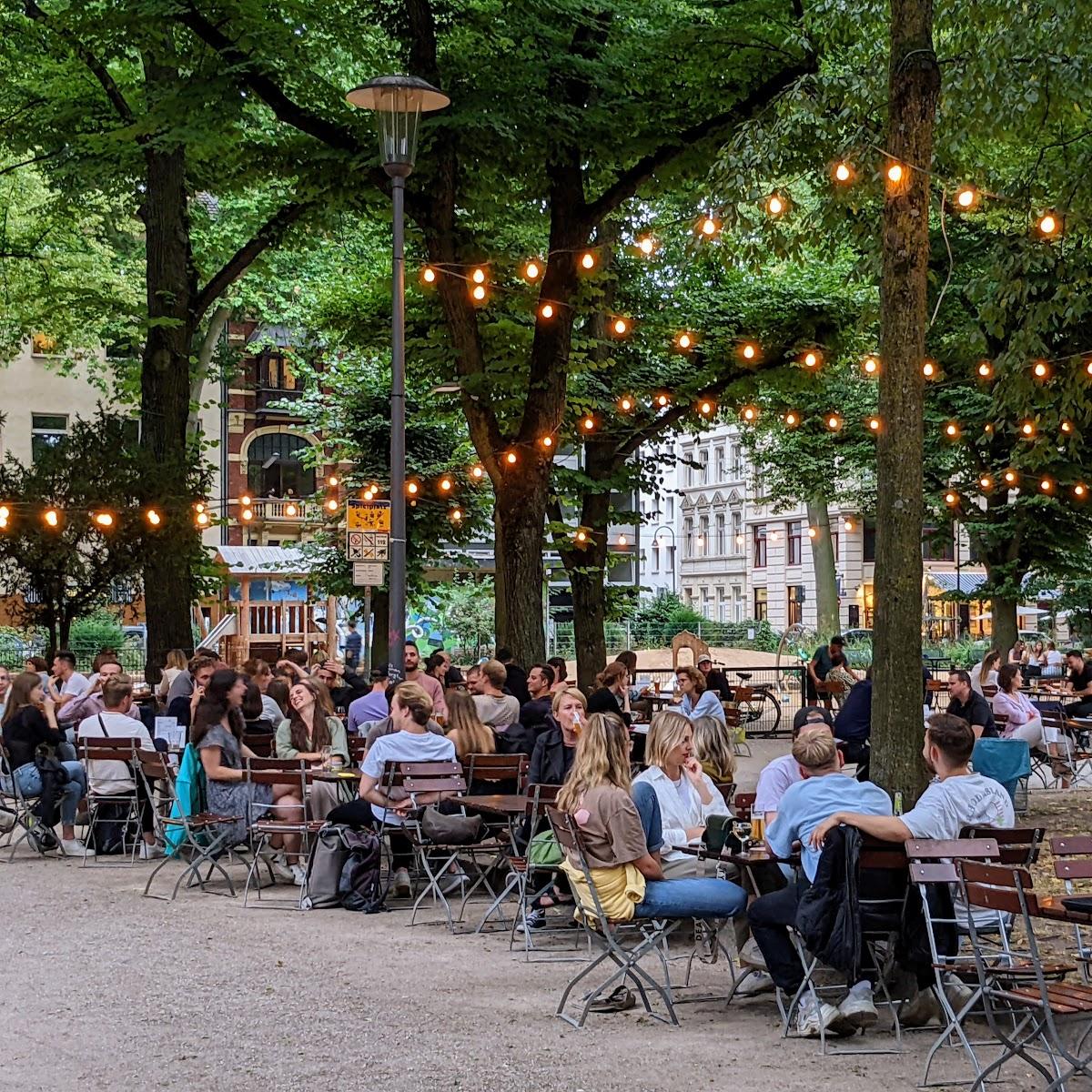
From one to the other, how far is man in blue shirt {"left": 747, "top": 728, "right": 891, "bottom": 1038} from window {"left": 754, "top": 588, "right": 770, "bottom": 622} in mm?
72489

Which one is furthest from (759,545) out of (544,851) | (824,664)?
(544,851)

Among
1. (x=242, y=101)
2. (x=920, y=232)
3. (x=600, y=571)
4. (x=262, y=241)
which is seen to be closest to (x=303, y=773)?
(x=920, y=232)

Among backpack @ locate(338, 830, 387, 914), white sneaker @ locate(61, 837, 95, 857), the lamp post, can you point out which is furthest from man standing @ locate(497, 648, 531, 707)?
backpack @ locate(338, 830, 387, 914)

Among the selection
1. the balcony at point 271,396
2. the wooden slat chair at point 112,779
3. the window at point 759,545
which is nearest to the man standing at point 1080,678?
the wooden slat chair at point 112,779

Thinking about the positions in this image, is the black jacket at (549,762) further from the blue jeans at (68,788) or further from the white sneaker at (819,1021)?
the blue jeans at (68,788)

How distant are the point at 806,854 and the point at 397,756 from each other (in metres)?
4.40

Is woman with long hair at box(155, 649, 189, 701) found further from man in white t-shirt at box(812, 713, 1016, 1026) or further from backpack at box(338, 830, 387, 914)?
man in white t-shirt at box(812, 713, 1016, 1026)

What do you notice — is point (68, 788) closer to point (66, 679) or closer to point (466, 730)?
point (66, 679)

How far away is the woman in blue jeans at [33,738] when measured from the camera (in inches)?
578

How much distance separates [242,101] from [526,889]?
32.7 feet

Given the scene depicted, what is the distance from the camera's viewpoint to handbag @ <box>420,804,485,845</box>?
11.4 m

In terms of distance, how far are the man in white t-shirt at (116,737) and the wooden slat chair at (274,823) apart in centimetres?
175

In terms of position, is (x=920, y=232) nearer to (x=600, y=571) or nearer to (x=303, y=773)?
(x=303, y=773)

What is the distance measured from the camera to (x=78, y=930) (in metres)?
11.0
